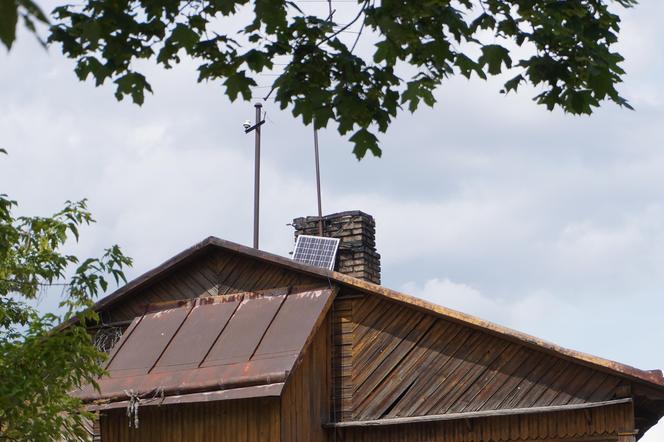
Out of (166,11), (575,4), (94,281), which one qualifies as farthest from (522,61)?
(94,281)

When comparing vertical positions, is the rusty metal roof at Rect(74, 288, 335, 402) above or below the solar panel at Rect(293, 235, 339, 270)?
below

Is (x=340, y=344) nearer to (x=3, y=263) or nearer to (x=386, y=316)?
(x=386, y=316)

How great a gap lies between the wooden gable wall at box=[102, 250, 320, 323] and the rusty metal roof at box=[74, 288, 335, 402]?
0.68 ft

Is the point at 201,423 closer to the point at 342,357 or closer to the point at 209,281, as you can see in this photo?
the point at 342,357

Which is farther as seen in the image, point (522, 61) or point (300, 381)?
point (300, 381)

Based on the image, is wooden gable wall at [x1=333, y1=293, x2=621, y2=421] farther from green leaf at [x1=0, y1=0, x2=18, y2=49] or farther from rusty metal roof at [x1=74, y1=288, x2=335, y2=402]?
green leaf at [x1=0, y1=0, x2=18, y2=49]

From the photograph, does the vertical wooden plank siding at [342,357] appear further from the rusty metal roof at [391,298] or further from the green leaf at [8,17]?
the green leaf at [8,17]

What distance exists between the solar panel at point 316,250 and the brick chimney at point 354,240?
0.28m

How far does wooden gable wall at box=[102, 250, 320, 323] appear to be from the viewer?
16.0 m

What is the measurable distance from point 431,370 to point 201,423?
3.30 meters

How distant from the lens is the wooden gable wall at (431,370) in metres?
13.9

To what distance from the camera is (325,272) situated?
50.0ft

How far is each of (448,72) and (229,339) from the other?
894 cm

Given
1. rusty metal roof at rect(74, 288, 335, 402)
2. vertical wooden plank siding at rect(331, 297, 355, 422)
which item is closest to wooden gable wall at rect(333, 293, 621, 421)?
vertical wooden plank siding at rect(331, 297, 355, 422)
